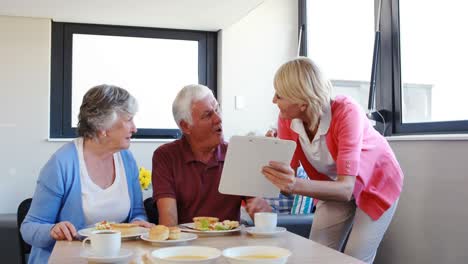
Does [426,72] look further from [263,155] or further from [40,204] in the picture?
[40,204]

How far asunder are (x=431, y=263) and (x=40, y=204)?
1805 mm

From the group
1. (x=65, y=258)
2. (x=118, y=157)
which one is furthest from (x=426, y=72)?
(x=65, y=258)

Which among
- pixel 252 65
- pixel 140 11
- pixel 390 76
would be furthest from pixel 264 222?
pixel 252 65

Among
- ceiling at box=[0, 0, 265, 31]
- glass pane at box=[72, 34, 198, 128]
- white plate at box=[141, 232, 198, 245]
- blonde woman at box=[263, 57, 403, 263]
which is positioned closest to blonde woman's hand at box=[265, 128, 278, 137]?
blonde woman at box=[263, 57, 403, 263]

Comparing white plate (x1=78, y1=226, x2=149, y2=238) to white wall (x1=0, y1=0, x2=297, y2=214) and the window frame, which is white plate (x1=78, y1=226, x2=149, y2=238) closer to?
the window frame

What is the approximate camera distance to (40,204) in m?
1.65

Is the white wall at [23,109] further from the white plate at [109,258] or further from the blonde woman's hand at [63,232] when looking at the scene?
the white plate at [109,258]

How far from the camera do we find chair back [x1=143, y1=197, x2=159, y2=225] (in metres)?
2.01

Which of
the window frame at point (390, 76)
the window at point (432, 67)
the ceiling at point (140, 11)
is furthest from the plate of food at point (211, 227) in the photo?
the ceiling at point (140, 11)

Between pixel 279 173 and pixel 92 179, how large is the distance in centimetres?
69

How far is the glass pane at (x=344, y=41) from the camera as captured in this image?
3.39m

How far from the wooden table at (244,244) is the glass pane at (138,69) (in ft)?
8.78

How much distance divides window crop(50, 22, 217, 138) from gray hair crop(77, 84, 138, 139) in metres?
2.13

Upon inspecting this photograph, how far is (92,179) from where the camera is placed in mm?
1775
